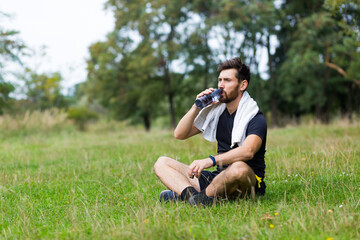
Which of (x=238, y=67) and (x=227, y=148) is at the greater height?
(x=238, y=67)

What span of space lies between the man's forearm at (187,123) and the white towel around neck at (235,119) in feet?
0.18

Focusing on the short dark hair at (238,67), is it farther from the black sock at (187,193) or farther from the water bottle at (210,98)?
the black sock at (187,193)

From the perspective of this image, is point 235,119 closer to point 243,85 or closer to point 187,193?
point 243,85

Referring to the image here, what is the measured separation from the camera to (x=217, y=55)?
24797 millimetres

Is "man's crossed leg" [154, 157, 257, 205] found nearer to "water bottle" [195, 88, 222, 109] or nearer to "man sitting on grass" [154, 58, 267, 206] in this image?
"man sitting on grass" [154, 58, 267, 206]

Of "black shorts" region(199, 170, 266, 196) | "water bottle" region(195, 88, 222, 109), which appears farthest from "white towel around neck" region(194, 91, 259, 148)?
"black shorts" region(199, 170, 266, 196)

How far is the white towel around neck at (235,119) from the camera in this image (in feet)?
12.4

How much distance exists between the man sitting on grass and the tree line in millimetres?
15891

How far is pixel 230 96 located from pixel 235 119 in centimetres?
30

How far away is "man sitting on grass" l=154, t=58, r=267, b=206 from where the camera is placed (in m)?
3.60

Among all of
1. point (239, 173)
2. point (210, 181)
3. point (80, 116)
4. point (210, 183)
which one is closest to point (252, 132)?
point (239, 173)

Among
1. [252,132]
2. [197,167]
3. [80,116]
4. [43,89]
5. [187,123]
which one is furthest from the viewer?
[43,89]

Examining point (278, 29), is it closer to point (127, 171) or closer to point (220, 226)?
point (127, 171)

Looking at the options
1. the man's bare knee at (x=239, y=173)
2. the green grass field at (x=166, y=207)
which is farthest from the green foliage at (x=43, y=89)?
the man's bare knee at (x=239, y=173)
